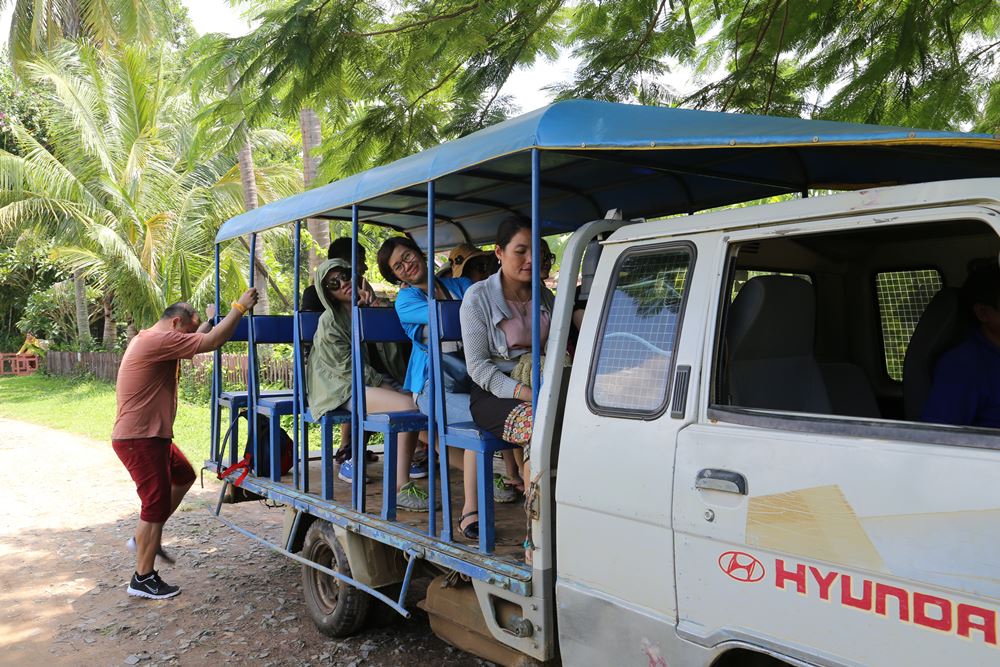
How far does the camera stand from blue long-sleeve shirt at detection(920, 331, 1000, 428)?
3078 mm

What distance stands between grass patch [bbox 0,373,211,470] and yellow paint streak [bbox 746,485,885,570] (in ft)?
31.7

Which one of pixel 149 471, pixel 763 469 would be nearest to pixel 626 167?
pixel 763 469

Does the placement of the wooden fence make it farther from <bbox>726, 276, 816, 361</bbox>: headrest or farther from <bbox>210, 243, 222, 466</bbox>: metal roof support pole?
<bbox>726, 276, 816, 361</bbox>: headrest

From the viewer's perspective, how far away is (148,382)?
6207 millimetres

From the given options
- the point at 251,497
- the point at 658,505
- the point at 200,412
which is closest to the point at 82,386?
the point at 200,412

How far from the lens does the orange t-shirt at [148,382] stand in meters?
6.10

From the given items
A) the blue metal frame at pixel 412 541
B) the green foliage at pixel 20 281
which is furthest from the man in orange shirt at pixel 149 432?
the green foliage at pixel 20 281

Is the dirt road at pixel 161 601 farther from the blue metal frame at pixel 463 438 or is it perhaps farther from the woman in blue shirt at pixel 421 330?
the blue metal frame at pixel 463 438

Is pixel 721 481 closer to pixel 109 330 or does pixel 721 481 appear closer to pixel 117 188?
pixel 117 188

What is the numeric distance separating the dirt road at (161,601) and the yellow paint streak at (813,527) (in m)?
2.85

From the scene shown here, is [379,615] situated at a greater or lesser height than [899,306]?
lesser

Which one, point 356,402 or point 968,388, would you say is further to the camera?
point 356,402

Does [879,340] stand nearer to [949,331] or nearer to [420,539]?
[949,331]

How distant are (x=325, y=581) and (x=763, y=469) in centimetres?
357
